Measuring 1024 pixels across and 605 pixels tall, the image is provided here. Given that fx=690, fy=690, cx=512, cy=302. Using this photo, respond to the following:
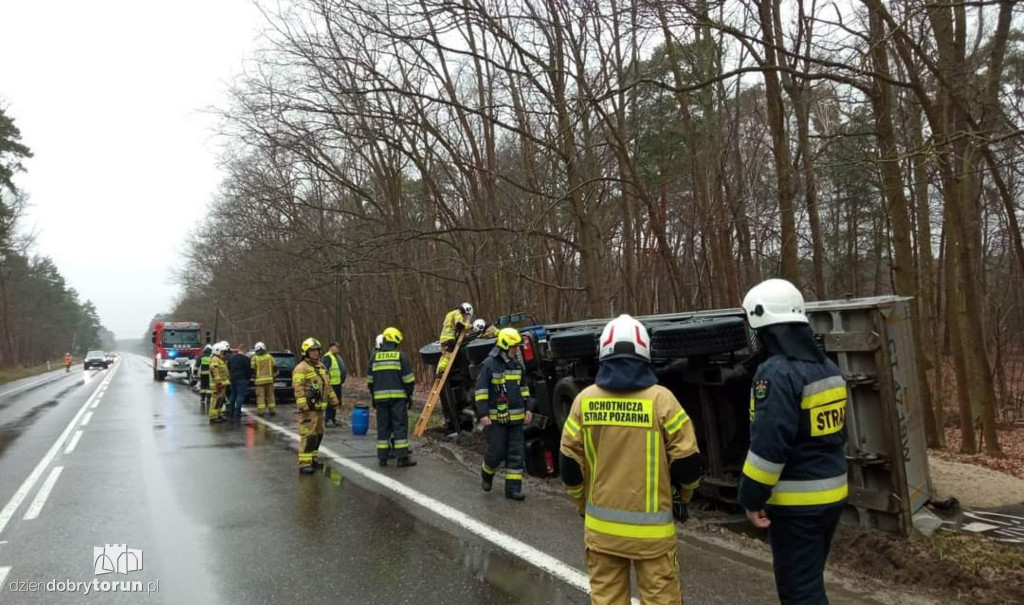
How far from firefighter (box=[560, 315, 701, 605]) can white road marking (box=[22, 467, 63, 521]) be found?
236 inches

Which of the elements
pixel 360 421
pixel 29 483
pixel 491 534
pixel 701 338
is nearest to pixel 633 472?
pixel 701 338

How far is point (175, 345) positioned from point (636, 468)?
1419 inches

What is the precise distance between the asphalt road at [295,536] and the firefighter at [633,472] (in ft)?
4.37

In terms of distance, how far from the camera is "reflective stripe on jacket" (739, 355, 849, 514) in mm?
2898

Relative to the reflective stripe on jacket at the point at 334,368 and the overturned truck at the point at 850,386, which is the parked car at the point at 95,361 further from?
the overturned truck at the point at 850,386

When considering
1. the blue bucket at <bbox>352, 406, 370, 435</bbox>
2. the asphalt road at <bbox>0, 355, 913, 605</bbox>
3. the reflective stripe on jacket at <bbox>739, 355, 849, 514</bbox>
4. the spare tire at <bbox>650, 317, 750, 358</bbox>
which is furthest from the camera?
the blue bucket at <bbox>352, 406, 370, 435</bbox>

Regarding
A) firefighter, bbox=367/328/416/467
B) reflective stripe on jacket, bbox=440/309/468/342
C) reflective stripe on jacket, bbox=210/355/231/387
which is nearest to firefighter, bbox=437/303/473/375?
reflective stripe on jacket, bbox=440/309/468/342

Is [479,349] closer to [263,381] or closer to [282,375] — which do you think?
[263,381]

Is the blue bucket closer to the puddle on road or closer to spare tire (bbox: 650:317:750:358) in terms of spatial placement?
the puddle on road

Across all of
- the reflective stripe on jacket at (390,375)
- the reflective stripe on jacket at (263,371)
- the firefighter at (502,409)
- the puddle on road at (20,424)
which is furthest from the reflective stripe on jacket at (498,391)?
the reflective stripe on jacket at (263,371)

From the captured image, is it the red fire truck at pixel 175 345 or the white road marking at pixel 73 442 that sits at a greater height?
the red fire truck at pixel 175 345

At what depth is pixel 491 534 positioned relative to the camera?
5.63 m

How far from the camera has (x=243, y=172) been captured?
2252 centimetres

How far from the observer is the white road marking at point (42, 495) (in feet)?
21.6
